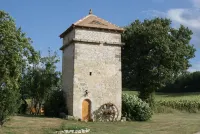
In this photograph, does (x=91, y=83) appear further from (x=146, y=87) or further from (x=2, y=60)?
(x=146, y=87)

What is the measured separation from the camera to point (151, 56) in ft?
119

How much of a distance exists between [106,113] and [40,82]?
9313mm

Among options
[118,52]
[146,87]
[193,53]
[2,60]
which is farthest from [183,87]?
[2,60]

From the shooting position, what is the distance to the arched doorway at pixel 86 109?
26.2 meters

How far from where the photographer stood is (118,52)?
2773 centimetres

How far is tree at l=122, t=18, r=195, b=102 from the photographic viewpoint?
118 ft

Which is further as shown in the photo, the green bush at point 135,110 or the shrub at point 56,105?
the shrub at point 56,105

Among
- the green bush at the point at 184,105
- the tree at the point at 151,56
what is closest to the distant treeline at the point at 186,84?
the green bush at the point at 184,105

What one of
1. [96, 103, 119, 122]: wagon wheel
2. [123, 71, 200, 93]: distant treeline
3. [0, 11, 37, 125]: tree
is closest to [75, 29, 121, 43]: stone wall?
[96, 103, 119, 122]: wagon wheel

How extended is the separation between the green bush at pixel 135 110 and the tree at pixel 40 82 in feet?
28.8

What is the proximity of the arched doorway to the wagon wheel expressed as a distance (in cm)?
86

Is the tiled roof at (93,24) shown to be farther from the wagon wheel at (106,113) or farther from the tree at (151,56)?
the tree at (151,56)

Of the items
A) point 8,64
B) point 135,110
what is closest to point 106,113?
point 135,110

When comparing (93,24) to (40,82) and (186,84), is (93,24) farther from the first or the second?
(186,84)
